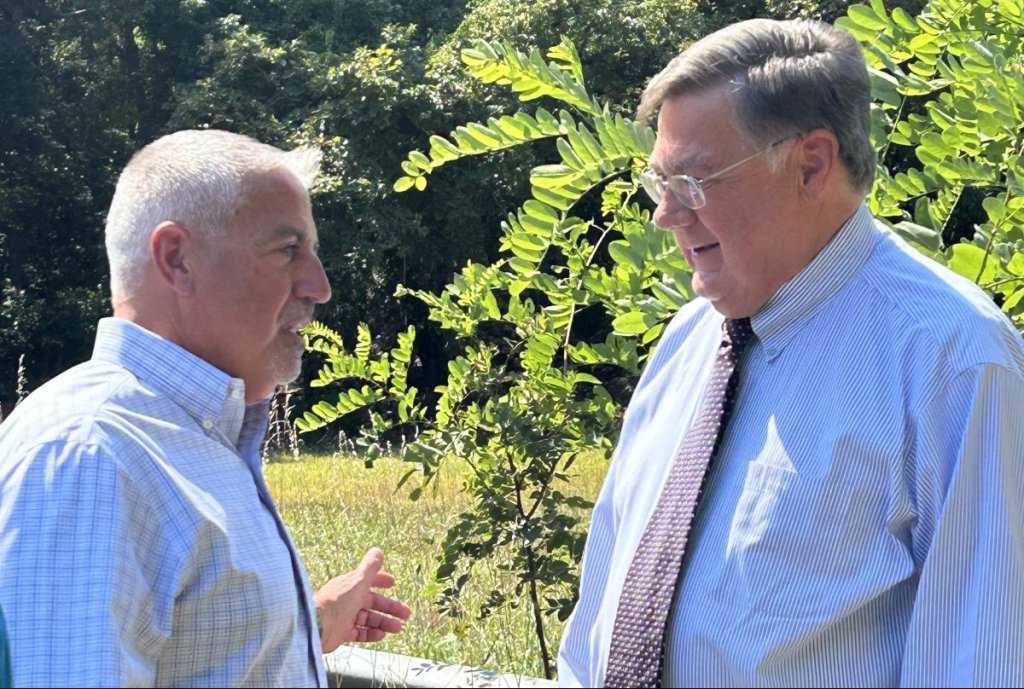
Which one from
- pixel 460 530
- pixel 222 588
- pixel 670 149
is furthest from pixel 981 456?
pixel 460 530

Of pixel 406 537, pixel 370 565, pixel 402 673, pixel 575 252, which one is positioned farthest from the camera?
pixel 406 537

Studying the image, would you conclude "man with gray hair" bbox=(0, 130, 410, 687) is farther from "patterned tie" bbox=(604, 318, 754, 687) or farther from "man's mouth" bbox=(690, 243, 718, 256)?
"man's mouth" bbox=(690, 243, 718, 256)

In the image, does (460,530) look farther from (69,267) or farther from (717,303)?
(69,267)

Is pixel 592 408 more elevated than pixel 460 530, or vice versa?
pixel 592 408

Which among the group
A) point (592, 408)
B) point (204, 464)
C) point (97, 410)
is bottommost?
Result: point (592, 408)

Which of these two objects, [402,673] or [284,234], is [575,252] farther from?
[284,234]

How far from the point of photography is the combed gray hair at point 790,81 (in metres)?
2.26

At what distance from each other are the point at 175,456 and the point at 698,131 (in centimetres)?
107

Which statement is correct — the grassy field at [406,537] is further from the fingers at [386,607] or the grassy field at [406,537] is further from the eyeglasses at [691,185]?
the eyeglasses at [691,185]

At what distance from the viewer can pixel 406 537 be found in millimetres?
7480

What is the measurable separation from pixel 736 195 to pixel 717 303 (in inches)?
7.9

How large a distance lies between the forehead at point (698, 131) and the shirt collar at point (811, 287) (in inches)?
9.8

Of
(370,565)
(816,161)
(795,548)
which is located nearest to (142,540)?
(370,565)

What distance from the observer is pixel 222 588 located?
198 cm
